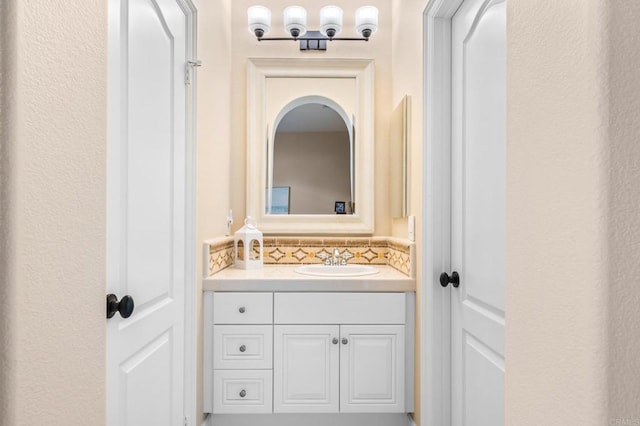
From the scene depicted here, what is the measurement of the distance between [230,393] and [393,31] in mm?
2188

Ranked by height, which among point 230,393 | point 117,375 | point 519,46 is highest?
point 519,46

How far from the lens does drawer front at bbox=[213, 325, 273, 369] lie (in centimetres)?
195

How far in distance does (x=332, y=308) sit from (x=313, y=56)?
4.95 feet

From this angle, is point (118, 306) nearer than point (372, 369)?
Yes

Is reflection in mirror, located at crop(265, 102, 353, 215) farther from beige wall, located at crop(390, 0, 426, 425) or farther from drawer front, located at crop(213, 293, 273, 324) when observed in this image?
drawer front, located at crop(213, 293, 273, 324)

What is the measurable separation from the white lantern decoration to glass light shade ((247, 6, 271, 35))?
109 cm

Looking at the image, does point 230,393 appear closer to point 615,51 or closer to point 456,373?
point 456,373

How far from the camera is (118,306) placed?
104 centimetres

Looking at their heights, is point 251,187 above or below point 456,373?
above

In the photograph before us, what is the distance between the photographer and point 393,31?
8.23ft

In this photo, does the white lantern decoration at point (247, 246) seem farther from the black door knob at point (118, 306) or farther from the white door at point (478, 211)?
the black door knob at point (118, 306)

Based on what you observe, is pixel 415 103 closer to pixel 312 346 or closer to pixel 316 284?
pixel 316 284

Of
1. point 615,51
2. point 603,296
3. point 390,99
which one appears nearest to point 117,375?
point 603,296

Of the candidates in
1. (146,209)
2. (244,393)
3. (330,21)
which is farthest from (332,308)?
(330,21)
